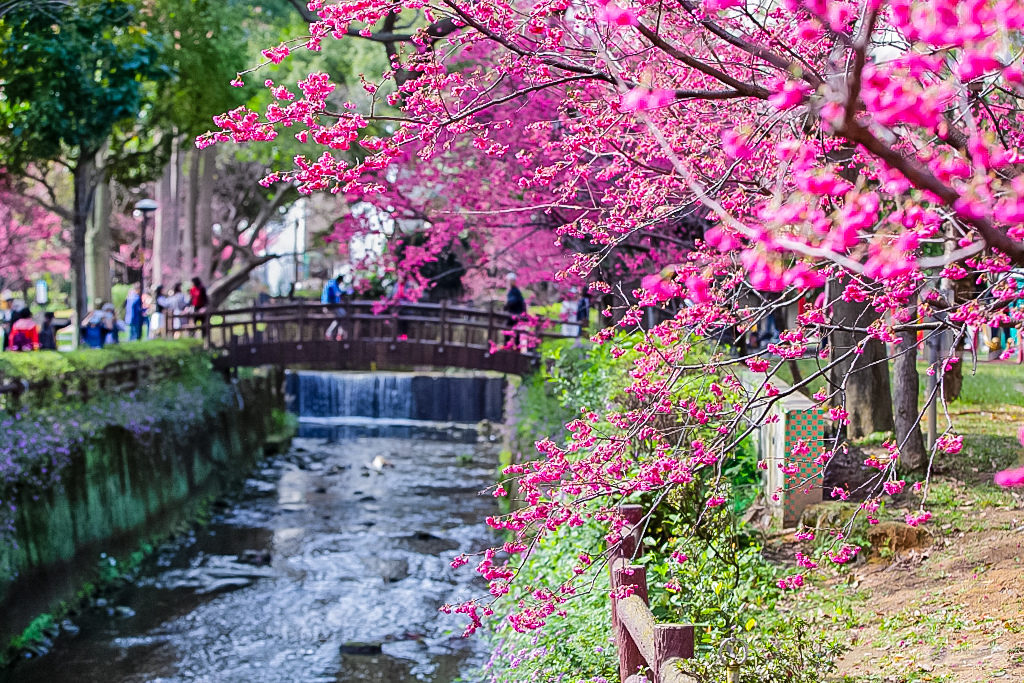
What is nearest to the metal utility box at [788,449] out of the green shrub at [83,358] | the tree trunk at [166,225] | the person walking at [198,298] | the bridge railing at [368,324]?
the green shrub at [83,358]

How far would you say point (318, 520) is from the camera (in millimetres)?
17125

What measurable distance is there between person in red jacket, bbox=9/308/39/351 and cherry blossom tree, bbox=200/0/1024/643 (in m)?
8.83

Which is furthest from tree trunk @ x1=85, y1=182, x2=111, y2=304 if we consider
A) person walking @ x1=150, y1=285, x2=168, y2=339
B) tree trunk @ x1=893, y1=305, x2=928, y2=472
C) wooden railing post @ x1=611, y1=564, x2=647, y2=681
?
wooden railing post @ x1=611, y1=564, x2=647, y2=681

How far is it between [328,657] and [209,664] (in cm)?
124

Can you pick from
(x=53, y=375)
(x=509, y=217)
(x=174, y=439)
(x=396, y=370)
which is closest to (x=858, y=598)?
(x=509, y=217)

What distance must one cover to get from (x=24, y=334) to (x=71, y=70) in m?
4.26

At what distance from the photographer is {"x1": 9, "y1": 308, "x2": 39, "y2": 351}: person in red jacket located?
600 inches

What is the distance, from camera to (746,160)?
6363 millimetres

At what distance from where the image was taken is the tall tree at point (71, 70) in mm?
13180

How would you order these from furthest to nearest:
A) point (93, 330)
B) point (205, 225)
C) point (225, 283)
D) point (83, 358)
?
point (225, 283) < point (205, 225) < point (93, 330) < point (83, 358)

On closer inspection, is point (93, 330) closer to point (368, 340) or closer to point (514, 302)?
point (368, 340)

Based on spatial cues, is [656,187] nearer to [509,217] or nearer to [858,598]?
[858,598]

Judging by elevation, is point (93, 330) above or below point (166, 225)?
below

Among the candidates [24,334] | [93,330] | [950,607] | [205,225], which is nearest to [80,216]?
[24,334]
